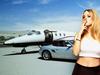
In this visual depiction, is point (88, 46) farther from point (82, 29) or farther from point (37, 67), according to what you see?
point (37, 67)

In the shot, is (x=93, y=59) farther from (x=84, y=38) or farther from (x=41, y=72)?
(x=41, y=72)

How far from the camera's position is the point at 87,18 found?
3.75 metres

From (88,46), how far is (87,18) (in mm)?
401

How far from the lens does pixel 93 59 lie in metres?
3.54

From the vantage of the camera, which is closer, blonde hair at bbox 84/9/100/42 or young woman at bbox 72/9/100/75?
young woman at bbox 72/9/100/75

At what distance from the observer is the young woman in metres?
3.51

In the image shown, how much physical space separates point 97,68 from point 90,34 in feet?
1.58

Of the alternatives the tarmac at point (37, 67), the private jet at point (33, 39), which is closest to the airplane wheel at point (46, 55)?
the tarmac at point (37, 67)

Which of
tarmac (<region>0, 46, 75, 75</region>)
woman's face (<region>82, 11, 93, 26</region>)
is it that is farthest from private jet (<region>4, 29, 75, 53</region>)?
woman's face (<region>82, 11, 93, 26</region>)

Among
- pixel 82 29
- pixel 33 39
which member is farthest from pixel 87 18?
pixel 33 39

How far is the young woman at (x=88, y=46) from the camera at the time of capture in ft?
11.5

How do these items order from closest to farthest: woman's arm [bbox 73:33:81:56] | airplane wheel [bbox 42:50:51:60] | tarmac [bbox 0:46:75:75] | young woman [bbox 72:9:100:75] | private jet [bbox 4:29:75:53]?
young woman [bbox 72:9:100:75]
woman's arm [bbox 73:33:81:56]
tarmac [bbox 0:46:75:75]
airplane wheel [bbox 42:50:51:60]
private jet [bbox 4:29:75:53]

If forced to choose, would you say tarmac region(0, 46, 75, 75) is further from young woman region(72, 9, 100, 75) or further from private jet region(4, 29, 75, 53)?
young woman region(72, 9, 100, 75)

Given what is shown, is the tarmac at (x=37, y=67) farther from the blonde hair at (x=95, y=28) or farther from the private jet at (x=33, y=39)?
the blonde hair at (x=95, y=28)
